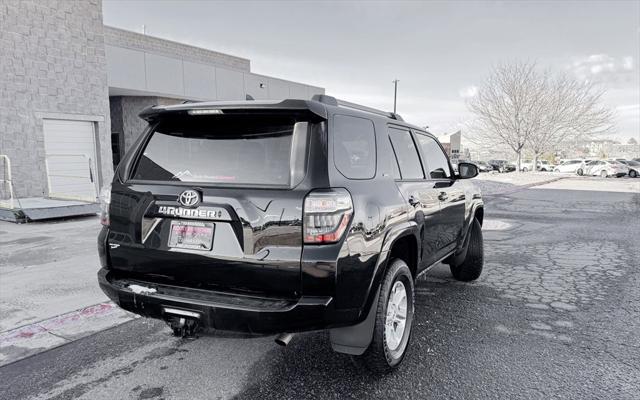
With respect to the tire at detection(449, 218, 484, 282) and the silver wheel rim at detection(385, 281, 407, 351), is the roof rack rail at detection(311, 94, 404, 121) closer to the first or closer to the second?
the silver wheel rim at detection(385, 281, 407, 351)

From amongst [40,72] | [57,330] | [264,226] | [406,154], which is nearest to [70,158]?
[40,72]

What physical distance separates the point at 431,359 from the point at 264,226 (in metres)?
1.82

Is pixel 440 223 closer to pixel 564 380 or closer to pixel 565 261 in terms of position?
pixel 564 380

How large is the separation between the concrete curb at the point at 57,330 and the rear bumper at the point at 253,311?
1678 mm

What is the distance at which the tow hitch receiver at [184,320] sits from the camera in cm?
266

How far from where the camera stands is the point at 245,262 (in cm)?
262

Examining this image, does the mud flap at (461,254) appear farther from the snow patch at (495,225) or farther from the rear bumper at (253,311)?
the snow patch at (495,225)

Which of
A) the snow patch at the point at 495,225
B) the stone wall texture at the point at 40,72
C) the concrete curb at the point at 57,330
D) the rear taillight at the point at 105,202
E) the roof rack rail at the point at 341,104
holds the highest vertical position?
the stone wall texture at the point at 40,72

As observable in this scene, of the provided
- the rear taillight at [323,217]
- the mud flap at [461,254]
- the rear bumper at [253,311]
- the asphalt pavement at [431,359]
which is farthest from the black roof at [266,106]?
the mud flap at [461,254]

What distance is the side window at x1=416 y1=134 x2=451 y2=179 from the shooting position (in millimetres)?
4391

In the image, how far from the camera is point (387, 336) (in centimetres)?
311

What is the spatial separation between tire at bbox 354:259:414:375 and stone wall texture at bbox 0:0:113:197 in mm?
12966

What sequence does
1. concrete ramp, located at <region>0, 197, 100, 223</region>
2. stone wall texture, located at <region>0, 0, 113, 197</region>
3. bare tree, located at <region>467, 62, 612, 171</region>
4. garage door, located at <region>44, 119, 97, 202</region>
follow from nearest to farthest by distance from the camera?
concrete ramp, located at <region>0, 197, 100, 223</region>
stone wall texture, located at <region>0, 0, 113, 197</region>
garage door, located at <region>44, 119, 97, 202</region>
bare tree, located at <region>467, 62, 612, 171</region>

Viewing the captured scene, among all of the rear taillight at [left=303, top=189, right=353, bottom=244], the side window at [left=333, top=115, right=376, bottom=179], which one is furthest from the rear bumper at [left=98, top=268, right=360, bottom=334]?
the side window at [left=333, top=115, right=376, bottom=179]
